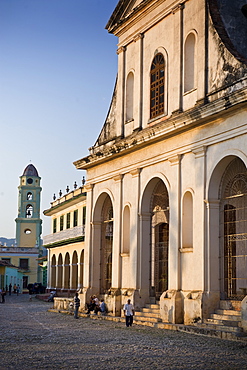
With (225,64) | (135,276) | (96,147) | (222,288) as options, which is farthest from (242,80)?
(96,147)

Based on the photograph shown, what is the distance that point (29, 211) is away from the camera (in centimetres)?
7231

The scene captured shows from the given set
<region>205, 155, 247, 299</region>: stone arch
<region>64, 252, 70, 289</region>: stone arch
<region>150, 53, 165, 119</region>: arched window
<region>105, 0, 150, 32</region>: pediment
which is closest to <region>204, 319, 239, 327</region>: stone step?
<region>205, 155, 247, 299</region>: stone arch

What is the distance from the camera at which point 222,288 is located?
17.3 metres

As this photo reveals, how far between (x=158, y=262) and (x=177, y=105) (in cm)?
613

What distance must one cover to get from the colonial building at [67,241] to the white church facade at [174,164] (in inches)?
530

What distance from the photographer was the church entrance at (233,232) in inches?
→ 683

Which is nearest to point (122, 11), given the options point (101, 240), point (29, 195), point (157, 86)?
point (157, 86)

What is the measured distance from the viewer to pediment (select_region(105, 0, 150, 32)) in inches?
895

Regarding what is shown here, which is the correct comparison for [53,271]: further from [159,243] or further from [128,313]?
[128,313]

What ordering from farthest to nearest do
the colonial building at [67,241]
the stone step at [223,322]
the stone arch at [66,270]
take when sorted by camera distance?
the stone arch at [66,270] → the colonial building at [67,241] → the stone step at [223,322]

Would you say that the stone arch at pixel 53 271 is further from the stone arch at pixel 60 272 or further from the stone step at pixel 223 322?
the stone step at pixel 223 322

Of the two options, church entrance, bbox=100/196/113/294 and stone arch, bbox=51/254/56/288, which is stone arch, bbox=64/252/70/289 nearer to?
stone arch, bbox=51/254/56/288

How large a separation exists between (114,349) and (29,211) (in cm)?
6025

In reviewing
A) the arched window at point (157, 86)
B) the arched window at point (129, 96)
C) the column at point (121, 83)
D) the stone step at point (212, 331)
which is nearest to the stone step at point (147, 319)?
the stone step at point (212, 331)
